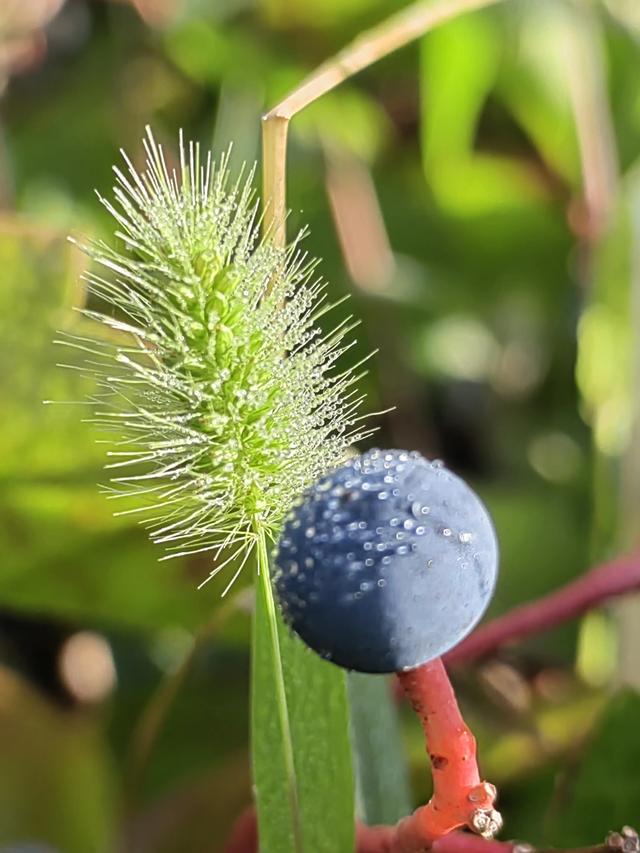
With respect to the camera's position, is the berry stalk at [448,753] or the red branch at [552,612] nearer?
the berry stalk at [448,753]

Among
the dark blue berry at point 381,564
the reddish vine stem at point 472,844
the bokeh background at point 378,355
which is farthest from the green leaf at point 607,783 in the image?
the dark blue berry at point 381,564

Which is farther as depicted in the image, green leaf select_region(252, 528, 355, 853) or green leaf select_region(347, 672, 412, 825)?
green leaf select_region(347, 672, 412, 825)

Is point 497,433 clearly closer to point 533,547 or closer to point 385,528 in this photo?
point 533,547

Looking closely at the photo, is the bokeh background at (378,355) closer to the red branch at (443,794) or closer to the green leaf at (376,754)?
the green leaf at (376,754)

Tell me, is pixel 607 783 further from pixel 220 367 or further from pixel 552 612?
pixel 220 367

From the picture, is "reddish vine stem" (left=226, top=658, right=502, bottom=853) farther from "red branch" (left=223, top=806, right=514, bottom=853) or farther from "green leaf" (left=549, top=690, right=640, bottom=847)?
"green leaf" (left=549, top=690, right=640, bottom=847)

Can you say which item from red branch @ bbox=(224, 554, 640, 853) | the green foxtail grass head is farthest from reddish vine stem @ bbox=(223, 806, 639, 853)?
the green foxtail grass head

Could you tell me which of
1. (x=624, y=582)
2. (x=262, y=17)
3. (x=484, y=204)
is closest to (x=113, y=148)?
(x=262, y=17)
